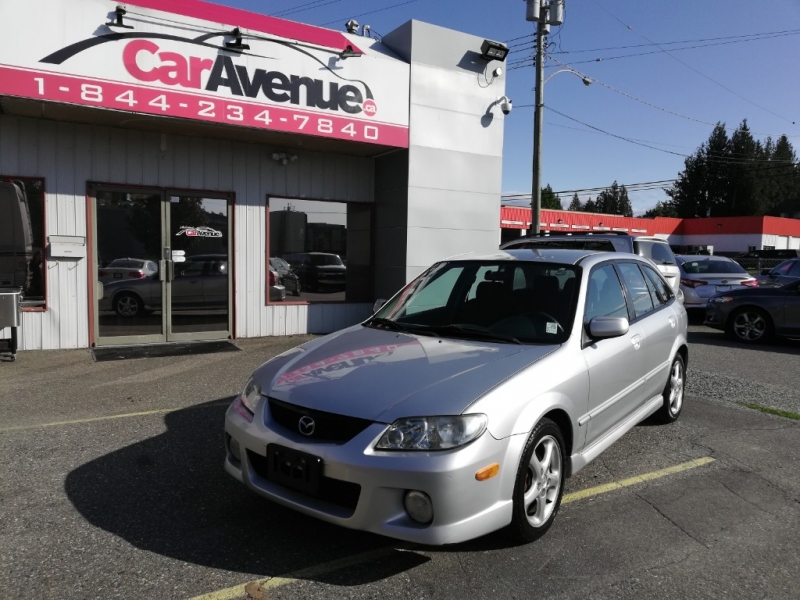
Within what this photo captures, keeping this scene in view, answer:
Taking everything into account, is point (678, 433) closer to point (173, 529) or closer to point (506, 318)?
point (506, 318)

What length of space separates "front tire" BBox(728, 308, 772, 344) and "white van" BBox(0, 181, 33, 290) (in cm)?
1140

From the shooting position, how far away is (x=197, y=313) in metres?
9.77

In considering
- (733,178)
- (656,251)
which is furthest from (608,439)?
(733,178)

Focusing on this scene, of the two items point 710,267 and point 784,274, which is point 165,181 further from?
point 784,274

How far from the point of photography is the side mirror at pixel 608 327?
12.7ft

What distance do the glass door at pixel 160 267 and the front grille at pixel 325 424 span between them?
685 cm

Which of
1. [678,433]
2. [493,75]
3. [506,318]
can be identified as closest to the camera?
[506,318]

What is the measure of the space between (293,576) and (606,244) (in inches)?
320

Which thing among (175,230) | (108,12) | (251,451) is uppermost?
(108,12)

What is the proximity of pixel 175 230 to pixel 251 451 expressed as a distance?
700 cm

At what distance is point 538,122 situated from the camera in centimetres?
1596

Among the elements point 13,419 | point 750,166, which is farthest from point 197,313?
point 750,166

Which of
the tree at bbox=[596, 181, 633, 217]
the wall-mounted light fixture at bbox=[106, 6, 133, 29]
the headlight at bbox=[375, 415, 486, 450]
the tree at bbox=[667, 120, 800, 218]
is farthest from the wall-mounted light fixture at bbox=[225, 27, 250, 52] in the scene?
the tree at bbox=[596, 181, 633, 217]

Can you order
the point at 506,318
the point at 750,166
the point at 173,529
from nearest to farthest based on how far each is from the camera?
the point at 173,529, the point at 506,318, the point at 750,166
